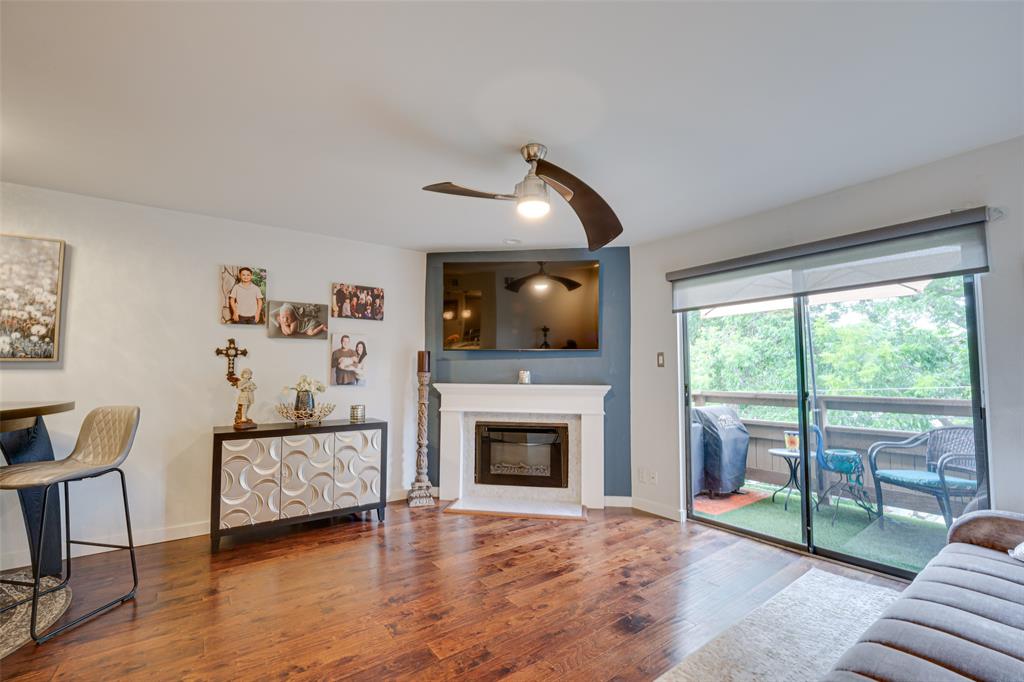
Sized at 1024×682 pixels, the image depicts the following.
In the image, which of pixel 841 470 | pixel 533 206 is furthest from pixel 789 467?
pixel 533 206

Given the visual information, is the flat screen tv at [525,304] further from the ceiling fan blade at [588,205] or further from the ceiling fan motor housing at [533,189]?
the ceiling fan motor housing at [533,189]

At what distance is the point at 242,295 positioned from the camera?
11.2 feet

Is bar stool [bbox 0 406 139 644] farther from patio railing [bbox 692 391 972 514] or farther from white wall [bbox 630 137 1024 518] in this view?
patio railing [bbox 692 391 972 514]

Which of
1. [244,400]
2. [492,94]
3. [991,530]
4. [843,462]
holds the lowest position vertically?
[991,530]

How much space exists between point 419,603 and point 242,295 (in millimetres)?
2634

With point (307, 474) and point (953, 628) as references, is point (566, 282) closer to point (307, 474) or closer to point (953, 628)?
point (307, 474)

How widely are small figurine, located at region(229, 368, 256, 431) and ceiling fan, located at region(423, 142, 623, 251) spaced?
84.4 inches

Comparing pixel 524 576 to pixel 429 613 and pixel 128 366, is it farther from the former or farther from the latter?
pixel 128 366

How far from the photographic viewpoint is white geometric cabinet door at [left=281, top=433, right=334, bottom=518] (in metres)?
3.14

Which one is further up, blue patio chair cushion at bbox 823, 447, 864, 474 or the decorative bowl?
the decorative bowl

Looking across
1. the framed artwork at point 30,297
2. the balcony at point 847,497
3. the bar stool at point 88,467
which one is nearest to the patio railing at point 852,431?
the balcony at point 847,497

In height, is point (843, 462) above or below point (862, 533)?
above

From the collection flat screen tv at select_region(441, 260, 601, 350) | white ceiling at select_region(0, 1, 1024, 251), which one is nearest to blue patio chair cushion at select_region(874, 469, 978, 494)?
white ceiling at select_region(0, 1, 1024, 251)

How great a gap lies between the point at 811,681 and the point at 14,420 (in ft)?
11.1
